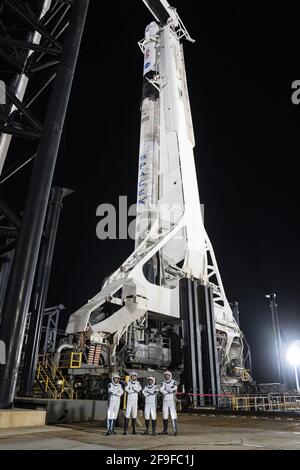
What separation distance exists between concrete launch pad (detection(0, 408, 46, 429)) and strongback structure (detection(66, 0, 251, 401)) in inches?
352

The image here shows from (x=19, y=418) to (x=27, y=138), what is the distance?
20.1 feet

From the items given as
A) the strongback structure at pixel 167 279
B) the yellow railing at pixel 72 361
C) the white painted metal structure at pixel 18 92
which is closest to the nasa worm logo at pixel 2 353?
the white painted metal structure at pixel 18 92

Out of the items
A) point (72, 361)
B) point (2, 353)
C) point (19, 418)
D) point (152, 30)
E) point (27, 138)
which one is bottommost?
point (19, 418)

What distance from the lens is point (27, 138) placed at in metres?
8.59

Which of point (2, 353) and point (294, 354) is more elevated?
point (294, 354)

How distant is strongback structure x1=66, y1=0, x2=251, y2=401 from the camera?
17.0 meters

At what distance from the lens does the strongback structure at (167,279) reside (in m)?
17.0

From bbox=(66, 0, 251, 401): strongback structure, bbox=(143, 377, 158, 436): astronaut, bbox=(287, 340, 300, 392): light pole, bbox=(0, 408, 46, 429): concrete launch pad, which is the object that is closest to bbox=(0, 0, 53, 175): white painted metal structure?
bbox=(0, 408, 46, 429): concrete launch pad

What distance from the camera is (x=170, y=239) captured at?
21.1 metres

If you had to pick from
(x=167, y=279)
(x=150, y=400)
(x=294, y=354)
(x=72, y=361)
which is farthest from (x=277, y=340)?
(x=150, y=400)

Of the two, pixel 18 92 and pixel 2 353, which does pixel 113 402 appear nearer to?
pixel 2 353

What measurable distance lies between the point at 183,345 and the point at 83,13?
45.9 ft

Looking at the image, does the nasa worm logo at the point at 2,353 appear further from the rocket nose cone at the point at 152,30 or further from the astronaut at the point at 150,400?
the rocket nose cone at the point at 152,30

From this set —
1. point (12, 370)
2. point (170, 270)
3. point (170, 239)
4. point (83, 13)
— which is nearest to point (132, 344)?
point (170, 270)
